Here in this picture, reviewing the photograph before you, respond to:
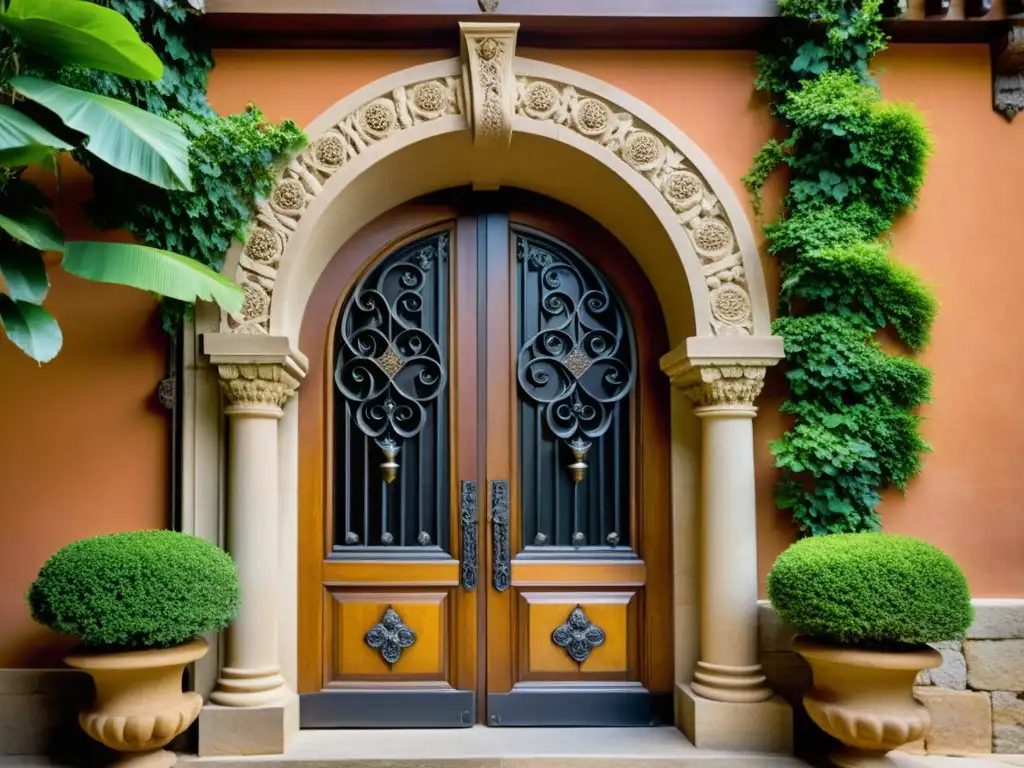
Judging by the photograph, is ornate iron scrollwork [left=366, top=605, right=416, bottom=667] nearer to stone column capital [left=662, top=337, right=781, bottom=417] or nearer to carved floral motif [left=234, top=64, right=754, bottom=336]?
carved floral motif [left=234, top=64, right=754, bottom=336]

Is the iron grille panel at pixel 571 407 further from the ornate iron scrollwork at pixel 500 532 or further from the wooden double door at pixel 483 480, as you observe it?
the ornate iron scrollwork at pixel 500 532

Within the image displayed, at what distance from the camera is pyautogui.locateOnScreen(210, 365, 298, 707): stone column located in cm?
414

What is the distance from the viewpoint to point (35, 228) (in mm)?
3637

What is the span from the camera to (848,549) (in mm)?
3756

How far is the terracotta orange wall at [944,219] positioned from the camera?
14.4ft

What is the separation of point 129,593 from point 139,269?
A: 1366 mm

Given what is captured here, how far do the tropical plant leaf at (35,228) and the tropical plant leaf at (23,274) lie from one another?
0.24ft

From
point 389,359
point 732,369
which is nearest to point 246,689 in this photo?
point 389,359

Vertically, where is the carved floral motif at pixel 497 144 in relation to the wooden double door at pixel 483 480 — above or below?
above

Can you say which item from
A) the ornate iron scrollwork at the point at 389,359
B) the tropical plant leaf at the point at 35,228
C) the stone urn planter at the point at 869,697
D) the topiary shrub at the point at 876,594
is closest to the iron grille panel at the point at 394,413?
the ornate iron scrollwork at the point at 389,359

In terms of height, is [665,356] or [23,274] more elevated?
[23,274]

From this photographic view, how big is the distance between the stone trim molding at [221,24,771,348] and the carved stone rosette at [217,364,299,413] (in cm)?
23

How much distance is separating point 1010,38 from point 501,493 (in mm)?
3591

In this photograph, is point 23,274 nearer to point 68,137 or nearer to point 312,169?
point 68,137
